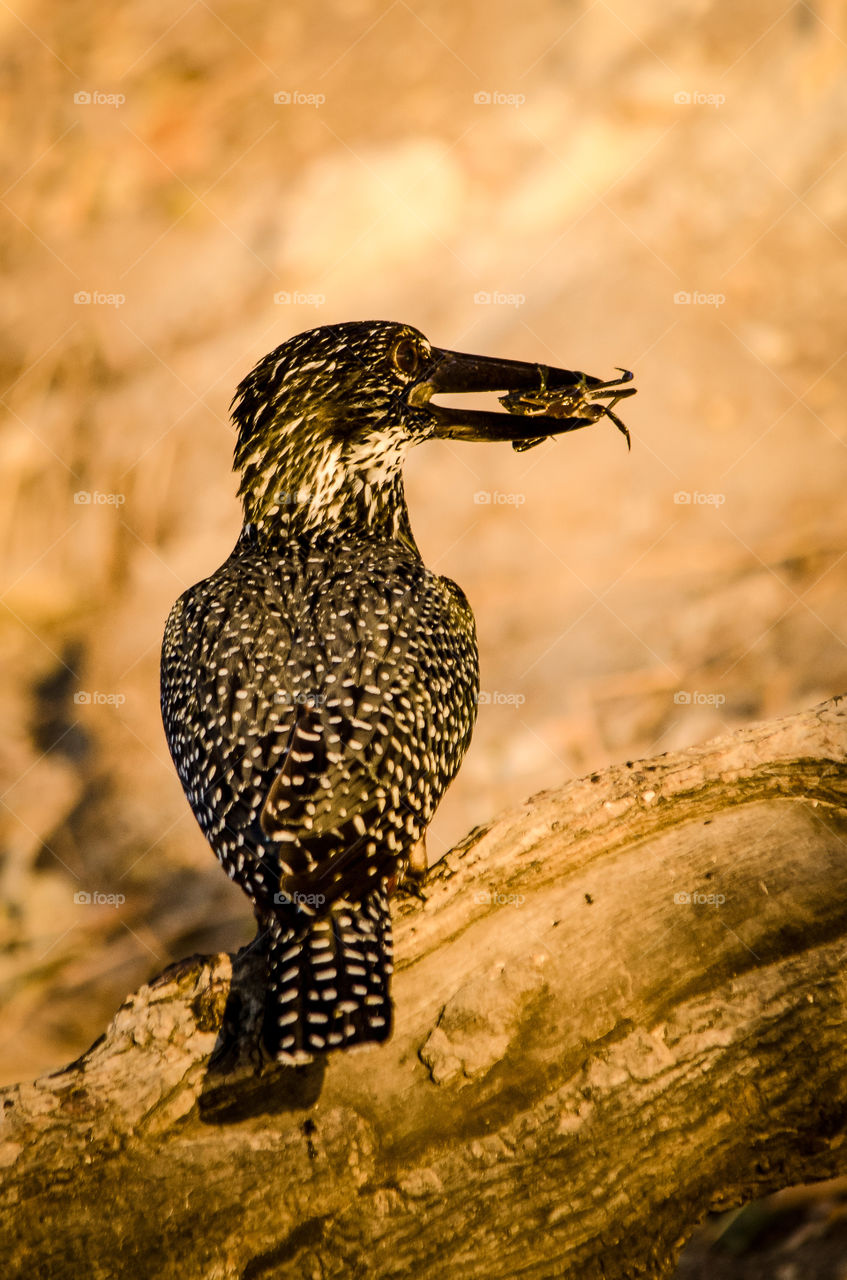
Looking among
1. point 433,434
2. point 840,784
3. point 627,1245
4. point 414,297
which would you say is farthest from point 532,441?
point 414,297

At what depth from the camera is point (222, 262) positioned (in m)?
9.39

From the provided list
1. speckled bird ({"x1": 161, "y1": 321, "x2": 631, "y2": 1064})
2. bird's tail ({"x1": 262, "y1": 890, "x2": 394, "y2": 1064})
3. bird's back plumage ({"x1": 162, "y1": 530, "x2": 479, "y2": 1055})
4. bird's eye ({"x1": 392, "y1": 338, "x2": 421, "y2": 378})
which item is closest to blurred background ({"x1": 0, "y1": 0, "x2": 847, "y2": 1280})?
speckled bird ({"x1": 161, "y1": 321, "x2": 631, "y2": 1064})

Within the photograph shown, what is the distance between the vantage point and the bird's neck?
16.0 ft

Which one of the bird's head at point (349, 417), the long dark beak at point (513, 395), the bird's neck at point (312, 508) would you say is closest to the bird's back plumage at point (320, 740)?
the bird's neck at point (312, 508)

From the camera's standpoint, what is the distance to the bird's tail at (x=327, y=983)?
10.8 ft

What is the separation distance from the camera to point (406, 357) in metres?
4.82

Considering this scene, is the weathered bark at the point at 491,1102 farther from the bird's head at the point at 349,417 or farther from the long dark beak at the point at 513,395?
the long dark beak at the point at 513,395

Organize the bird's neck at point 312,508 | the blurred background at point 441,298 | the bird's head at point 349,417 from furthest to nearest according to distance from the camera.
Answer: the blurred background at point 441,298 < the bird's neck at point 312,508 < the bird's head at point 349,417

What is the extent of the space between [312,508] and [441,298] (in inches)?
185

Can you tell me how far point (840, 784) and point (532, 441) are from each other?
2.12 meters

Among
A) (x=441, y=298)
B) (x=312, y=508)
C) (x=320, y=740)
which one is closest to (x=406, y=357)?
(x=312, y=508)

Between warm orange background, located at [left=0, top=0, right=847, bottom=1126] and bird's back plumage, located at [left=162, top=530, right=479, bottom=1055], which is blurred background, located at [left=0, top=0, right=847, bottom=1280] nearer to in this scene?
warm orange background, located at [left=0, top=0, right=847, bottom=1126]

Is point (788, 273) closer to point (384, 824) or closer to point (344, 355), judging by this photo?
point (344, 355)

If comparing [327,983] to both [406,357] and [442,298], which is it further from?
[442,298]
